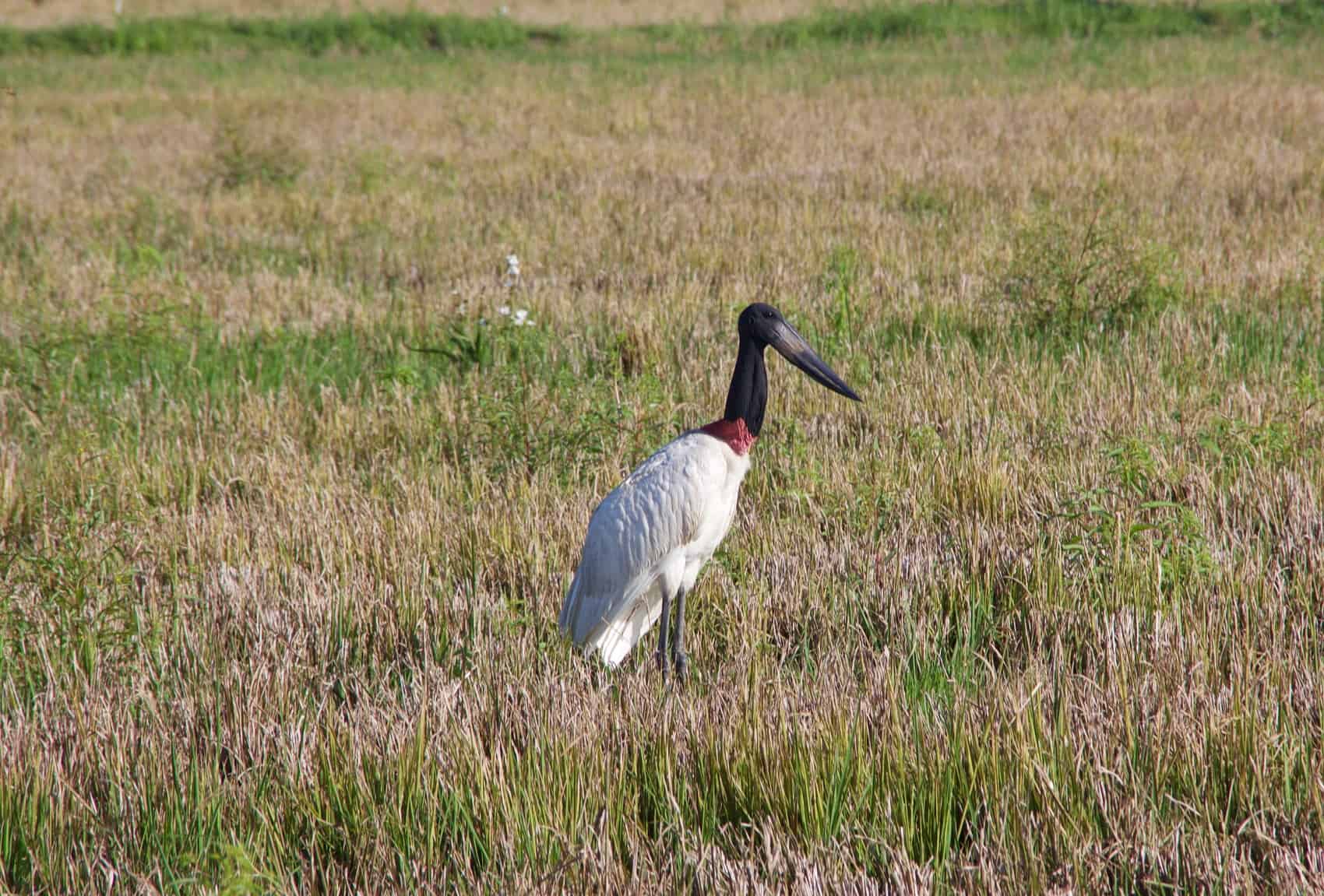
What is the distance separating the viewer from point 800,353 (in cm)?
408

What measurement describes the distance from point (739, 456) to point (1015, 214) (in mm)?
6657

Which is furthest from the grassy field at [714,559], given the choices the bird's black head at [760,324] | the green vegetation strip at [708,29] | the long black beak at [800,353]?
the green vegetation strip at [708,29]

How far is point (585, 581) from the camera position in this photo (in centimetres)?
396

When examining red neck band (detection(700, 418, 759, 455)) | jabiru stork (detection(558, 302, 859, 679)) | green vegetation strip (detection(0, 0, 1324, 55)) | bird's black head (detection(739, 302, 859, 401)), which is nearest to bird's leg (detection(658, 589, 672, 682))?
jabiru stork (detection(558, 302, 859, 679))

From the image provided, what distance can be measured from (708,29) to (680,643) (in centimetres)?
3243

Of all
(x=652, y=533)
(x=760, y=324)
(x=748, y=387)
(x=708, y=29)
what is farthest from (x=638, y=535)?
(x=708, y=29)

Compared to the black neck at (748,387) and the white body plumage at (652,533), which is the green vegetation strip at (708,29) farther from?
the white body plumage at (652,533)

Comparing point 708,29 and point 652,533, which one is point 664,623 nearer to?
point 652,533

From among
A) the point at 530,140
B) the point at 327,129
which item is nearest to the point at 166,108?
the point at 327,129

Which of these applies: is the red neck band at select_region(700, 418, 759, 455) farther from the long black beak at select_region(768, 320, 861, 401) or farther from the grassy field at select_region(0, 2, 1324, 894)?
the grassy field at select_region(0, 2, 1324, 894)

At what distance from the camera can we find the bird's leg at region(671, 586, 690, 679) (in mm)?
3871

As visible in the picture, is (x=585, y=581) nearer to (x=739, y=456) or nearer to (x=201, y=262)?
(x=739, y=456)

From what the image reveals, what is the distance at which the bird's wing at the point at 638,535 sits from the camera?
385 cm

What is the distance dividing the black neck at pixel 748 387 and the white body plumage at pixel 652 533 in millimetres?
117
